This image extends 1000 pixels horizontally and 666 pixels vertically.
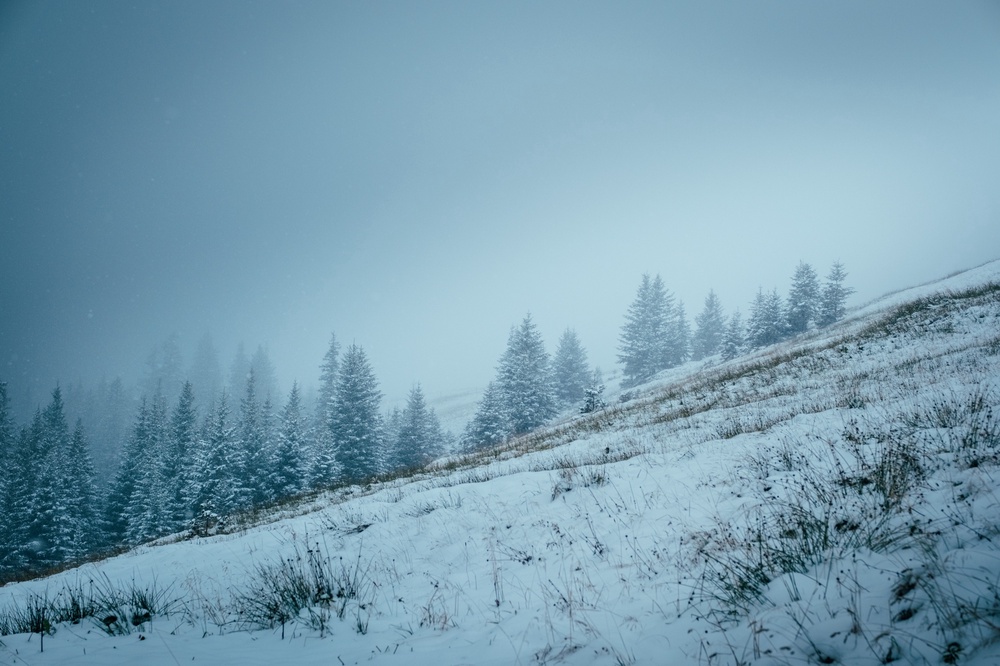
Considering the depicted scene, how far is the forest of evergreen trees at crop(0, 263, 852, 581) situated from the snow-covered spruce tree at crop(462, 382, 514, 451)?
105mm

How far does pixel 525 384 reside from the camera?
33688 mm

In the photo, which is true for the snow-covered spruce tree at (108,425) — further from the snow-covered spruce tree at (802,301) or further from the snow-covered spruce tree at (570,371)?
the snow-covered spruce tree at (802,301)

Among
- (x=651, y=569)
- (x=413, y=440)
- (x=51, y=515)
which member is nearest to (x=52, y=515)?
(x=51, y=515)

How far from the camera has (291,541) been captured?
24.4 ft

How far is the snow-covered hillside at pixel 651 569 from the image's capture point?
232 centimetres

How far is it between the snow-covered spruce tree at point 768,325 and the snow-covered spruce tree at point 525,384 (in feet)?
63.3

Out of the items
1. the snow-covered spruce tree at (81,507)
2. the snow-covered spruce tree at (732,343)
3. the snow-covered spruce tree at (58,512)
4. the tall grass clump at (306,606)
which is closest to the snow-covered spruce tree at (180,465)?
the snow-covered spruce tree at (81,507)

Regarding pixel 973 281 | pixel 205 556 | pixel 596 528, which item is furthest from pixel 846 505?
pixel 973 281

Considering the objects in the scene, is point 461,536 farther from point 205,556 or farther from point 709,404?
point 709,404

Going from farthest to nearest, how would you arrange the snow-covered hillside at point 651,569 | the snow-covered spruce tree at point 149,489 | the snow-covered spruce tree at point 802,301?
1. the snow-covered spruce tree at point 802,301
2. the snow-covered spruce tree at point 149,489
3. the snow-covered hillside at point 651,569

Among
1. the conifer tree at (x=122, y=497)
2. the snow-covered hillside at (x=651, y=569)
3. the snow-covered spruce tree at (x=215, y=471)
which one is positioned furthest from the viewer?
the conifer tree at (x=122, y=497)

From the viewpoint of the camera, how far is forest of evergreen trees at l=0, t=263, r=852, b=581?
27062 millimetres

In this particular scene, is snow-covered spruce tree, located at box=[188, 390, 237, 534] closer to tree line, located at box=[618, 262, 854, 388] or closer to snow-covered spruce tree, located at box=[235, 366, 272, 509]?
snow-covered spruce tree, located at box=[235, 366, 272, 509]

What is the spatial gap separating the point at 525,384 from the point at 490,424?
4.34 meters
